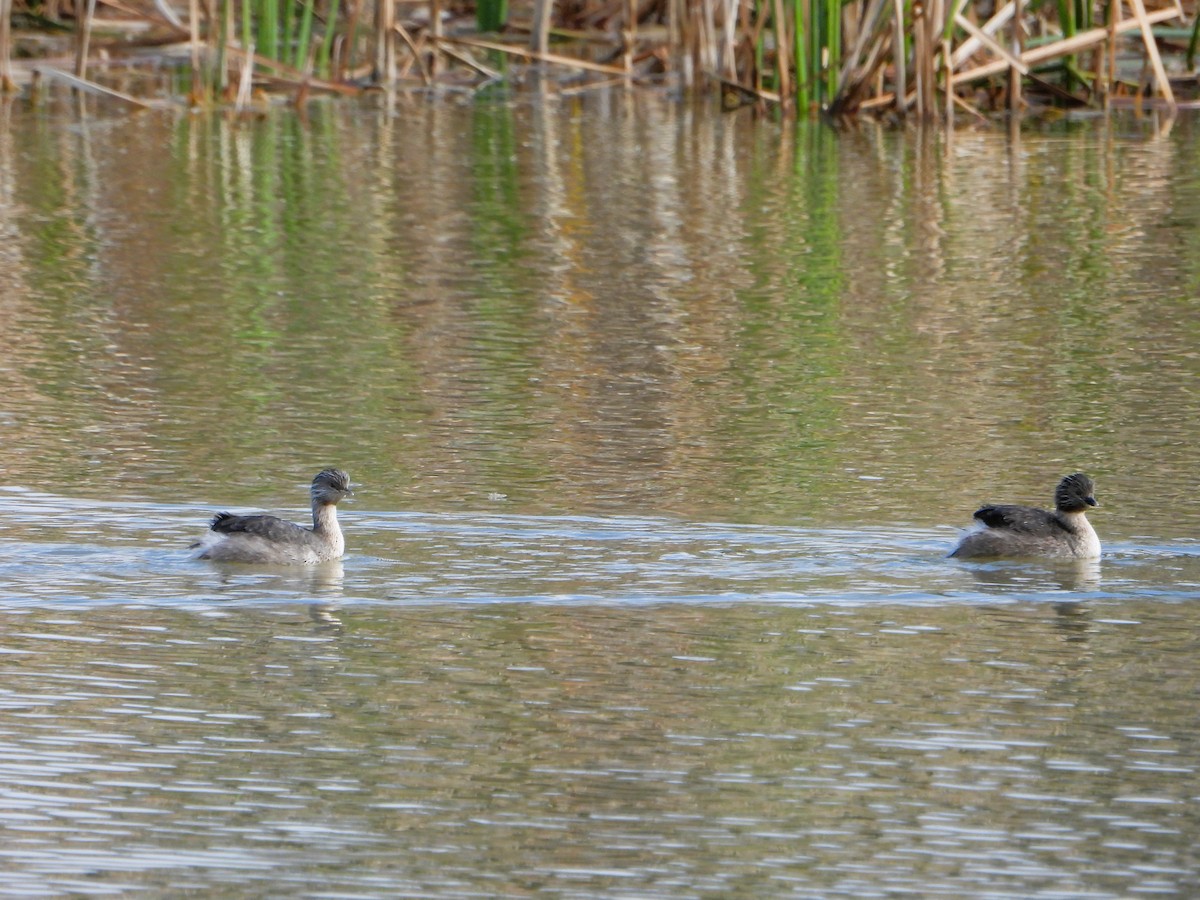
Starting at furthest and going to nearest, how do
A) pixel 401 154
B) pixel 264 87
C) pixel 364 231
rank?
1. pixel 264 87
2. pixel 401 154
3. pixel 364 231

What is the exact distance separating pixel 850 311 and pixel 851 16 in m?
10.1

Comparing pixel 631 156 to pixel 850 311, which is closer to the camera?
pixel 850 311

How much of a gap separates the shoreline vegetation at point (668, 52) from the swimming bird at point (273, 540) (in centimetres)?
1418

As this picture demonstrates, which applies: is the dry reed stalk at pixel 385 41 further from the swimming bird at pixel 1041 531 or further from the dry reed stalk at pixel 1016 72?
the swimming bird at pixel 1041 531

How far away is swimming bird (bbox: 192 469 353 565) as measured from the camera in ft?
31.2

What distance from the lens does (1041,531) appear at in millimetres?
9844

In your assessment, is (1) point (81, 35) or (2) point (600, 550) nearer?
(2) point (600, 550)

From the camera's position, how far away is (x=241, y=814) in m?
6.48

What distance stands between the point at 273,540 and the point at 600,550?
4.33ft

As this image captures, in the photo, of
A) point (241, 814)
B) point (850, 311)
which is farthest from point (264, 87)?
point (241, 814)

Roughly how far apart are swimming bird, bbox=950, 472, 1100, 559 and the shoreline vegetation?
1418 cm

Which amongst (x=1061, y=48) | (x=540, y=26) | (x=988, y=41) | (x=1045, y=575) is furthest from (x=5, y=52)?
(x=1045, y=575)

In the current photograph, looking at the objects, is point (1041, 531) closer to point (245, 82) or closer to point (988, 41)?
point (988, 41)

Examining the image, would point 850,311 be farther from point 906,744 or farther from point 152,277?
point 906,744
